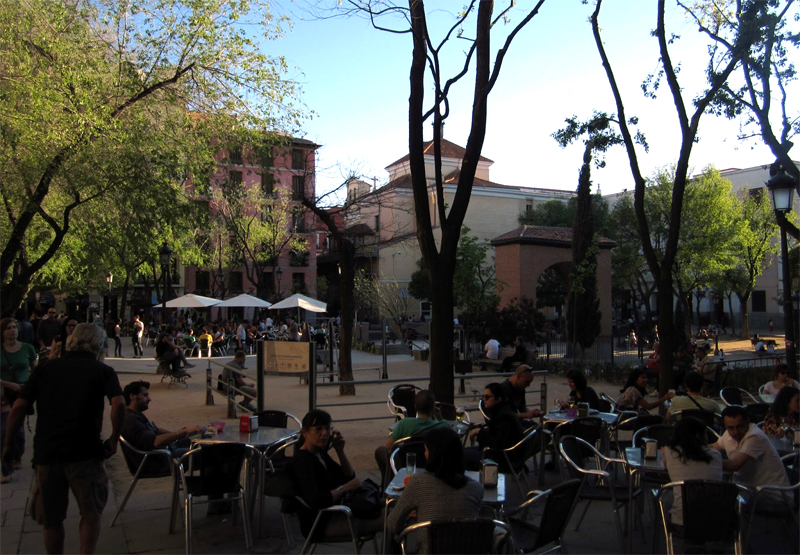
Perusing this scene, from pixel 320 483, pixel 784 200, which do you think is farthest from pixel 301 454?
pixel 784 200

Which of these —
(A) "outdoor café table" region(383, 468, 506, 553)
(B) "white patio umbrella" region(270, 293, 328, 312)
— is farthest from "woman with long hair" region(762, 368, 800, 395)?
(B) "white patio umbrella" region(270, 293, 328, 312)

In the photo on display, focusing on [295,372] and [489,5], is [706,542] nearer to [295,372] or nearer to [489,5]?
[295,372]

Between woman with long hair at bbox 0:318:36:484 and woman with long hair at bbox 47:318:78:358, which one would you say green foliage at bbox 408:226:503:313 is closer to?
woman with long hair at bbox 47:318:78:358

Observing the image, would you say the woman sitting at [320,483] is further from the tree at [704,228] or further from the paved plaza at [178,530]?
the tree at [704,228]

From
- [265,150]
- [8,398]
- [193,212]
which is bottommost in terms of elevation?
[8,398]

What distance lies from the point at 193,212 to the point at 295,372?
6.38 m

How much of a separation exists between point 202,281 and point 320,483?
50.8 meters

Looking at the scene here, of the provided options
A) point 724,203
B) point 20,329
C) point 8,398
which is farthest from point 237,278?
point 8,398

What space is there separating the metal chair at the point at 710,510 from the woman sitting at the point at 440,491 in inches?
56.1

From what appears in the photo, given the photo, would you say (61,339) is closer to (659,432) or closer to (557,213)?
(659,432)

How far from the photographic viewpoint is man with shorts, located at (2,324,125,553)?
13.3ft

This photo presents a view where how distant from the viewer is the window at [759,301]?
50.2 metres

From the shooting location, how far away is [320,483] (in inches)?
172

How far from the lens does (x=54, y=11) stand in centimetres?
1197
